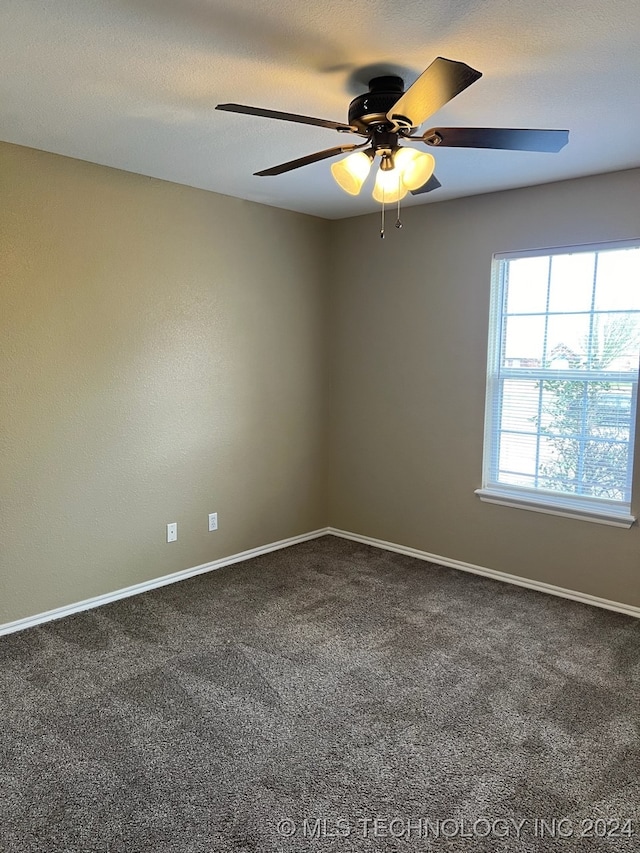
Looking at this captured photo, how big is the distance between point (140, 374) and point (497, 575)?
8.44 feet

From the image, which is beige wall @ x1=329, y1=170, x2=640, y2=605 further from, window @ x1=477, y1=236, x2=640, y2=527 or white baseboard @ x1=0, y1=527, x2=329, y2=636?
white baseboard @ x1=0, y1=527, x2=329, y2=636

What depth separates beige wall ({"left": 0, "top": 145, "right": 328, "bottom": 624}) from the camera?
125 inches

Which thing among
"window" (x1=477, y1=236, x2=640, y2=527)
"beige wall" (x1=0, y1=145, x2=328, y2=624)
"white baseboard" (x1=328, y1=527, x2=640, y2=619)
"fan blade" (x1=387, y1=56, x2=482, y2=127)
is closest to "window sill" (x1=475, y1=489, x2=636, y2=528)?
"window" (x1=477, y1=236, x2=640, y2=527)

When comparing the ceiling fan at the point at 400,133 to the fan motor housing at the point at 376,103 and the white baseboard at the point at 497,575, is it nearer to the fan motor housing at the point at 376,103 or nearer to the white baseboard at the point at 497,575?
the fan motor housing at the point at 376,103

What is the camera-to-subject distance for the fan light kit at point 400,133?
185 centimetres

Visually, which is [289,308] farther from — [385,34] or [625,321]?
[385,34]

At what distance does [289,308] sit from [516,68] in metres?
2.55

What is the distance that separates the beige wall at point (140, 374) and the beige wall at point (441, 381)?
0.35 m

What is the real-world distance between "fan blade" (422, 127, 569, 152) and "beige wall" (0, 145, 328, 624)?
204 cm

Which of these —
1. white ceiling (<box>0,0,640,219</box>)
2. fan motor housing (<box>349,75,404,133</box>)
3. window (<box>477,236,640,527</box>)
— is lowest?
window (<box>477,236,640,527</box>)

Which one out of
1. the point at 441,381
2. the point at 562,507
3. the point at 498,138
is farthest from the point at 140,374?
the point at 562,507

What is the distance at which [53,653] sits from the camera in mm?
2965

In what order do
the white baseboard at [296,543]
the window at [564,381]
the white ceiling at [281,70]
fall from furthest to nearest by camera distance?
the window at [564,381]
the white baseboard at [296,543]
the white ceiling at [281,70]

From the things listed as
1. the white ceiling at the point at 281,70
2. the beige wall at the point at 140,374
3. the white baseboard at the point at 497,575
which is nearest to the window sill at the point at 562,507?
the white baseboard at the point at 497,575
